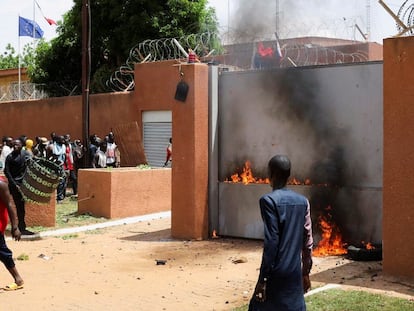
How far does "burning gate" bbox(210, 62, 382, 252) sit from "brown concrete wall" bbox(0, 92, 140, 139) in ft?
30.1

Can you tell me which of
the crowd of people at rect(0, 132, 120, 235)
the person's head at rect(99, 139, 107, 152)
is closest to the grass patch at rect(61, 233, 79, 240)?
the crowd of people at rect(0, 132, 120, 235)

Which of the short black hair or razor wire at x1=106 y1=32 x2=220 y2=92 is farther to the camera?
razor wire at x1=106 y1=32 x2=220 y2=92

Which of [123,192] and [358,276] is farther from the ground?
[123,192]

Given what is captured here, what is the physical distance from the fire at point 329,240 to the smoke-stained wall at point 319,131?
0.43ft

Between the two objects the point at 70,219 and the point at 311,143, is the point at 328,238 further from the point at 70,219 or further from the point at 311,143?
the point at 70,219

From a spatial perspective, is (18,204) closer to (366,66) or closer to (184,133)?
(184,133)

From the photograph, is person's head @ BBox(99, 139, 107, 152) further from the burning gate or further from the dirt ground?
the burning gate

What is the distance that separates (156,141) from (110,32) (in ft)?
25.0

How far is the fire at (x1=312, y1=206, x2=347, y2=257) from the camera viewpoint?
9.02 meters

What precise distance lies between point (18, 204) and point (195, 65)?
370 centimetres

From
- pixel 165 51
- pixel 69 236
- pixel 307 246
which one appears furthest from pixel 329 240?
pixel 165 51

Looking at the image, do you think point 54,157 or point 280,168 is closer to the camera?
point 280,168

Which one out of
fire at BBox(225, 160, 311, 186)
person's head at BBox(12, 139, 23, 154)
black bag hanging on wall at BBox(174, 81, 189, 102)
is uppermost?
black bag hanging on wall at BBox(174, 81, 189, 102)

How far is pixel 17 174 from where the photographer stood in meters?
10.6
